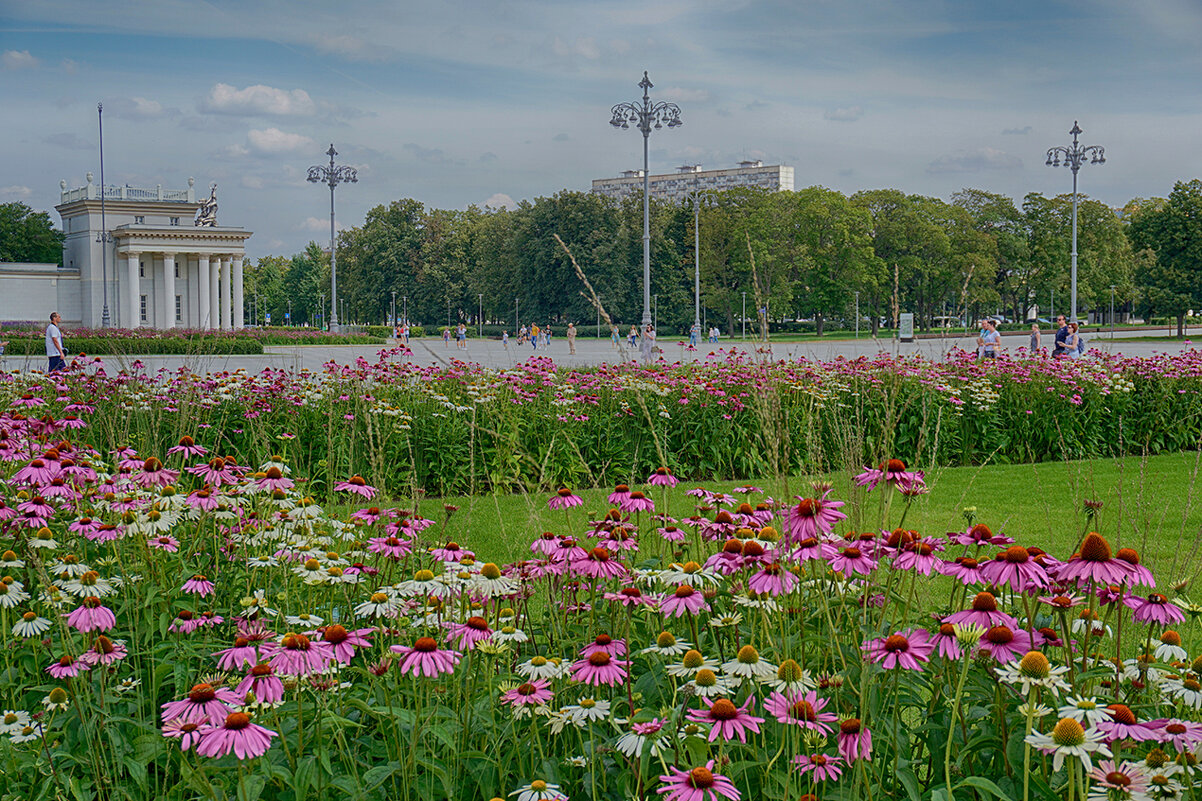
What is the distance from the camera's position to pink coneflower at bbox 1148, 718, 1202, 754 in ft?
6.01

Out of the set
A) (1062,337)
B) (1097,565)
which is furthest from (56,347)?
(1062,337)

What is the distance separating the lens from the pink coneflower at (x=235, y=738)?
174 cm

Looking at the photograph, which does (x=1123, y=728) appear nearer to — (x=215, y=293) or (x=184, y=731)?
(x=184, y=731)

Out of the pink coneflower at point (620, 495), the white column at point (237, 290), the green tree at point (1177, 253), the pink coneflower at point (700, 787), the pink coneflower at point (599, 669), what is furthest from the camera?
the white column at point (237, 290)

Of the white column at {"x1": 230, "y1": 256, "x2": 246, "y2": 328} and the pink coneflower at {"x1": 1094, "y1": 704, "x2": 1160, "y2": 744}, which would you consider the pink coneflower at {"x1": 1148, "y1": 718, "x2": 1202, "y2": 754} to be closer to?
the pink coneflower at {"x1": 1094, "y1": 704, "x2": 1160, "y2": 744}

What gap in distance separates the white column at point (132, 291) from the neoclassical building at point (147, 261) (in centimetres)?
7

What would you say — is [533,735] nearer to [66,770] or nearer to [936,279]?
[66,770]

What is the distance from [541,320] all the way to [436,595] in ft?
217

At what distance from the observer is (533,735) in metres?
2.41

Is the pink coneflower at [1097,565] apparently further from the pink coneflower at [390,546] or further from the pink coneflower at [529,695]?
the pink coneflower at [390,546]

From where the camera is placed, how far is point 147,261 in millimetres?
76000

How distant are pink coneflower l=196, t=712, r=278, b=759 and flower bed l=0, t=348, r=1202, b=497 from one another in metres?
5.03

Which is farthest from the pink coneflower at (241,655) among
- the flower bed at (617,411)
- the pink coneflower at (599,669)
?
the flower bed at (617,411)

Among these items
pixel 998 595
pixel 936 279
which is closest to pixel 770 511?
pixel 998 595
